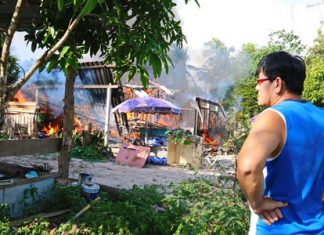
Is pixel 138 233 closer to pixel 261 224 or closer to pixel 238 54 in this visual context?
pixel 261 224

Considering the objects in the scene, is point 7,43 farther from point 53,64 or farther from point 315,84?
point 315,84

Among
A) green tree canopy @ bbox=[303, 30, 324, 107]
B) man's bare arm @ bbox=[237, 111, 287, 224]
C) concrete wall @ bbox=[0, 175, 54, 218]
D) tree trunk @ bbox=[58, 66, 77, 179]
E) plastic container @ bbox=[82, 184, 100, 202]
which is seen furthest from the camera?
green tree canopy @ bbox=[303, 30, 324, 107]

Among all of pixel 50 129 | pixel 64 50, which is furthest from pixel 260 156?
pixel 50 129

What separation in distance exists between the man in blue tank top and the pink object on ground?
10446 millimetres

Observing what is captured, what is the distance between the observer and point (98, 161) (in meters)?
12.8

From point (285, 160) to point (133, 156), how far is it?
10966mm

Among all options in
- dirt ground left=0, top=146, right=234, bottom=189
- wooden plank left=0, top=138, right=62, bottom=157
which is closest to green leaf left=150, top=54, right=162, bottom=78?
wooden plank left=0, top=138, right=62, bottom=157

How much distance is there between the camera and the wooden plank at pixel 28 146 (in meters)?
4.44

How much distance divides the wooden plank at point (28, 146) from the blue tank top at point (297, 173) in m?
3.33

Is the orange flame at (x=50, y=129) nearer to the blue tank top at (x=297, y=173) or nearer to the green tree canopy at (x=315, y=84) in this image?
the green tree canopy at (x=315, y=84)

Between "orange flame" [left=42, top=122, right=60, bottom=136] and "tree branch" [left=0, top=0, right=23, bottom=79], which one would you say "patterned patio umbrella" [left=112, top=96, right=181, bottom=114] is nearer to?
"orange flame" [left=42, top=122, right=60, bottom=136]

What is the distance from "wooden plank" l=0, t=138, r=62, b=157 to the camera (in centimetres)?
444

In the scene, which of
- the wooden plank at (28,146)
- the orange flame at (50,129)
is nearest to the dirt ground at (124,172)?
the wooden plank at (28,146)

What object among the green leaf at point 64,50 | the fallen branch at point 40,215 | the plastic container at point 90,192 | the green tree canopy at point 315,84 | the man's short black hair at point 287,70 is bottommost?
the fallen branch at point 40,215
